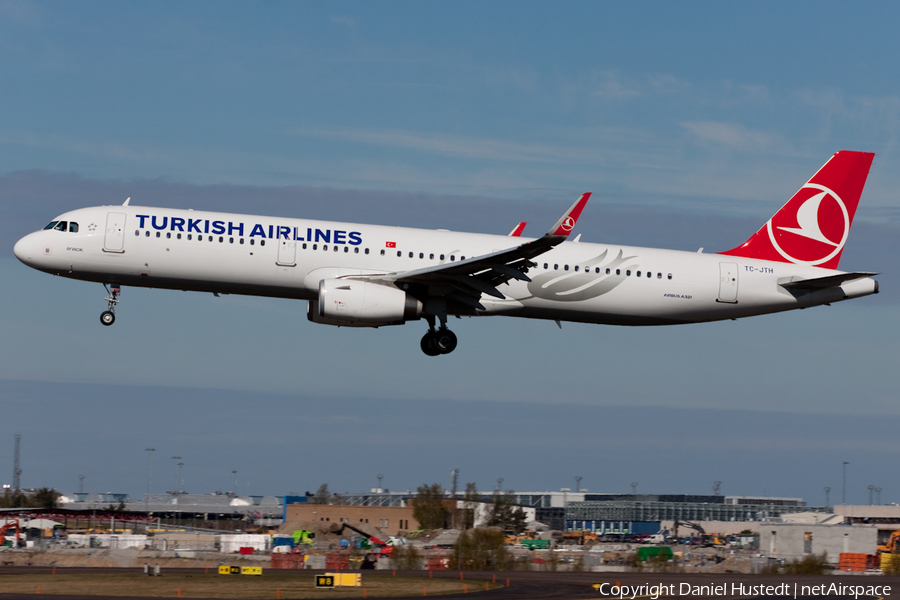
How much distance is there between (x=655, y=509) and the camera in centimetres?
13538

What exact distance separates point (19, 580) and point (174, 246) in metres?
15.0

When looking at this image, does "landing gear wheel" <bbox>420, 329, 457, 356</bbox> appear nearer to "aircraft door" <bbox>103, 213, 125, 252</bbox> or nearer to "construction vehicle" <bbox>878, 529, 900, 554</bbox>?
"aircraft door" <bbox>103, 213, 125, 252</bbox>

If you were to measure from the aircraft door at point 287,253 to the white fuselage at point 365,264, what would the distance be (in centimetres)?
3

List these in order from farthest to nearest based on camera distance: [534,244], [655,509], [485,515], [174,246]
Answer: [655,509], [485,515], [174,246], [534,244]

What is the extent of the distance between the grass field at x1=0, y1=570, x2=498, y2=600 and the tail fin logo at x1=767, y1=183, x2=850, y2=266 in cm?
1835

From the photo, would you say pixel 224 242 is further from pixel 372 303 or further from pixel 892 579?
pixel 892 579

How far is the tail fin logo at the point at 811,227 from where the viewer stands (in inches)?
1645

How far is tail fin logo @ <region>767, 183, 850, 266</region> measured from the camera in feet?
137

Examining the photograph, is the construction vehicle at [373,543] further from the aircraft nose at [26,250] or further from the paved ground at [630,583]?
the aircraft nose at [26,250]

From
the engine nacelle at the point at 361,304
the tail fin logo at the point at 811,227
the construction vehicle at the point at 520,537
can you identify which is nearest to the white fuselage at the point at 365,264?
the engine nacelle at the point at 361,304

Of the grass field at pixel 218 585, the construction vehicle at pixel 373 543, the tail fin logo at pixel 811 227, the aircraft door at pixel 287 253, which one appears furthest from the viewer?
the construction vehicle at pixel 373 543

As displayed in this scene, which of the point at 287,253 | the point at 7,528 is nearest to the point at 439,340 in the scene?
the point at 287,253

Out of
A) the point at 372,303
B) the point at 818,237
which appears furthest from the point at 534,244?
the point at 818,237

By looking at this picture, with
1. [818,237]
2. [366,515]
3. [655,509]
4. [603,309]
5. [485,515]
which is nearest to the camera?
[603,309]
